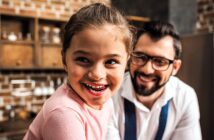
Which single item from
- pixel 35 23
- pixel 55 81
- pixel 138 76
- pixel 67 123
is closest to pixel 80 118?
pixel 67 123

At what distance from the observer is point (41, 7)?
3988 millimetres

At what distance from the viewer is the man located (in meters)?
1.35

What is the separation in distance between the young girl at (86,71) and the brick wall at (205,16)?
295 centimetres

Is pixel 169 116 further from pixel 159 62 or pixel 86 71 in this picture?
pixel 86 71

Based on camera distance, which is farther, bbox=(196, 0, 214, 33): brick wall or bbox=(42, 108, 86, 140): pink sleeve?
bbox=(196, 0, 214, 33): brick wall

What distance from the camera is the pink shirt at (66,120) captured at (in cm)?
68

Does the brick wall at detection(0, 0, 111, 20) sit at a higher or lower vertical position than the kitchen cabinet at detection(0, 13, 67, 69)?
higher

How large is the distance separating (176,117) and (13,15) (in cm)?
283

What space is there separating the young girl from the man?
1.85 ft

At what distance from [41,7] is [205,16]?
2.29m

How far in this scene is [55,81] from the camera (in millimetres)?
4113

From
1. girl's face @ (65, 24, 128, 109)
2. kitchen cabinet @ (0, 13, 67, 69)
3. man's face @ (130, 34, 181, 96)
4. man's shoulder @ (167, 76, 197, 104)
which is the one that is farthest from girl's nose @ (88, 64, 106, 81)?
kitchen cabinet @ (0, 13, 67, 69)

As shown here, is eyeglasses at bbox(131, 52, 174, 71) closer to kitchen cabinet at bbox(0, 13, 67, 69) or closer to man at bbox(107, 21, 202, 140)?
man at bbox(107, 21, 202, 140)

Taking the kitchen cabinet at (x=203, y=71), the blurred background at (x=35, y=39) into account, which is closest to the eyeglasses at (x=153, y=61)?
the kitchen cabinet at (x=203, y=71)
